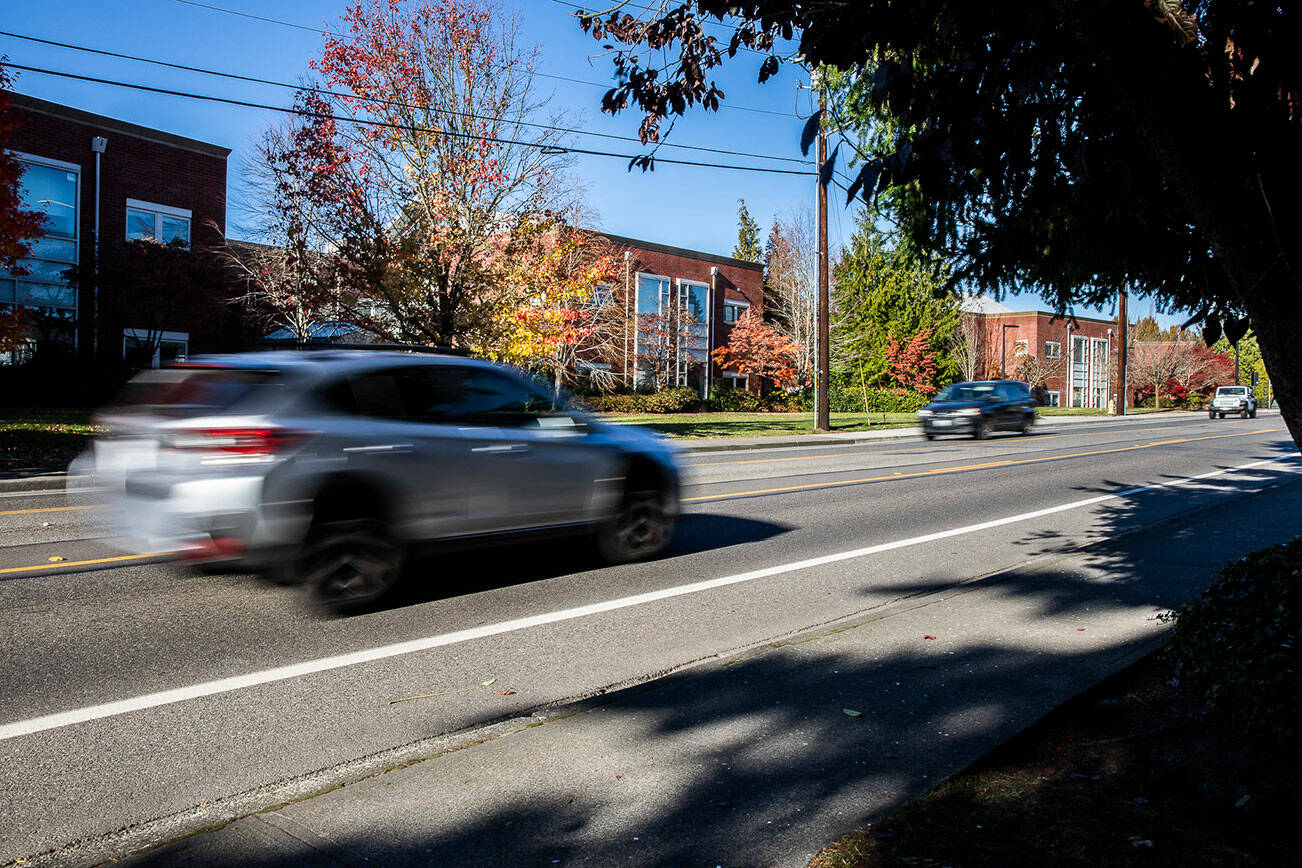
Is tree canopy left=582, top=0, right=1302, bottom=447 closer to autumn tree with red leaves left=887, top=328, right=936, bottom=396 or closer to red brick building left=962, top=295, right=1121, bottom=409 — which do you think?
autumn tree with red leaves left=887, top=328, right=936, bottom=396

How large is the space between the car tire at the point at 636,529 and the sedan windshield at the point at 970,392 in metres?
21.5

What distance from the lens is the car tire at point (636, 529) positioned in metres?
7.35

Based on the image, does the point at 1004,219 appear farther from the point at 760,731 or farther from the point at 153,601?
the point at 153,601

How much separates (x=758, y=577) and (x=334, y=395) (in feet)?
11.5

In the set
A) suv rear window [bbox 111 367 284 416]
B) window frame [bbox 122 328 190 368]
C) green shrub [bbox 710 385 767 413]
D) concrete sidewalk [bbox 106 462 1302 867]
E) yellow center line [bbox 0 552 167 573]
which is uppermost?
window frame [bbox 122 328 190 368]

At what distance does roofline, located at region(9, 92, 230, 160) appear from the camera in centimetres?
2511

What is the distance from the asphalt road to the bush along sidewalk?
1.87 metres

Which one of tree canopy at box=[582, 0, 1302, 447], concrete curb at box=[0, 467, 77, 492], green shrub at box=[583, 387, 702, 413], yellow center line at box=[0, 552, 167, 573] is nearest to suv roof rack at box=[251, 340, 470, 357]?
yellow center line at box=[0, 552, 167, 573]

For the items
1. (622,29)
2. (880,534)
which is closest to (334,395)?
(622,29)

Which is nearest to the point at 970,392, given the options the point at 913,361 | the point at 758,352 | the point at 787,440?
the point at 787,440

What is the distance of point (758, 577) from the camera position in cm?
702

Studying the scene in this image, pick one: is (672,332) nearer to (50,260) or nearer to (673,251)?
(673,251)

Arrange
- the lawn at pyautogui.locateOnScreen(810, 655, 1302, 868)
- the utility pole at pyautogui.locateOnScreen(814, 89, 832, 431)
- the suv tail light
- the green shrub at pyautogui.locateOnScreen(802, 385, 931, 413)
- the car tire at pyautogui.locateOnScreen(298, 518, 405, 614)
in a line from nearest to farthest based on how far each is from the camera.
→ the lawn at pyautogui.locateOnScreen(810, 655, 1302, 868)
the suv tail light
the car tire at pyautogui.locateOnScreen(298, 518, 405, 614)
the utility pole at pyautogui.locateOnScreen(814, 89, 832, 431)
the green shrub at pyautogui.locateOnScreen(802, 385, 931, 413)

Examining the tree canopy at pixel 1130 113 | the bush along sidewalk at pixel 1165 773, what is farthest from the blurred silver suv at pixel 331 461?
the bush along sidewalk at pixel 1165 773
